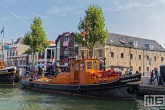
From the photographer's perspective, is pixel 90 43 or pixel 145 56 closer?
pixel 90 43

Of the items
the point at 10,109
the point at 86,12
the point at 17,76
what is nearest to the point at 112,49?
the point at 86,12

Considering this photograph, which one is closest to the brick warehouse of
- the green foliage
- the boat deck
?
the green foliage

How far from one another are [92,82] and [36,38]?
23.4 m

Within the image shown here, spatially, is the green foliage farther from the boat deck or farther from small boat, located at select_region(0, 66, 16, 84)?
the boat deck

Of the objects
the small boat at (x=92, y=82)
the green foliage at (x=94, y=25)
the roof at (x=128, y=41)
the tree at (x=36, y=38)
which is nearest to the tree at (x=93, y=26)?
the green foliage at (x=94, y=25)

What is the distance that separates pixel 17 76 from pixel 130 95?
22.4 metres

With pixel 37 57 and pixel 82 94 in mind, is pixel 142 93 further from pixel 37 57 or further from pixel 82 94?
pixel 37 57

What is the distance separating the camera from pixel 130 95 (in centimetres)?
2308

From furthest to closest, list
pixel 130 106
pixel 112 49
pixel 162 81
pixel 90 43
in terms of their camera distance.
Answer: pixel 112 49 → pixel 90 43 → pixel 162 81 → pixel 130 106

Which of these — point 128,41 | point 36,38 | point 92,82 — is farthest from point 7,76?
point 128,41

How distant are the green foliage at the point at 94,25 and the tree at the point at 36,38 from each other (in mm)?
9425

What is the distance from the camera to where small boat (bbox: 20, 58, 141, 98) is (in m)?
22.7

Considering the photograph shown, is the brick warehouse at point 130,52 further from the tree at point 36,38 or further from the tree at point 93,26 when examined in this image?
the tree at point 93,26

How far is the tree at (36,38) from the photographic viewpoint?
149 feet
